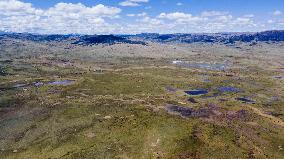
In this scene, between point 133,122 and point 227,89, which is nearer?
point 133,122

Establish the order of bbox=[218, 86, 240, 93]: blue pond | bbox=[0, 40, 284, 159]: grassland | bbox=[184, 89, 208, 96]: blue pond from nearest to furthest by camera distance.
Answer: bbox=[0, 40, 284, 159]: grassland, bbox=[184, 89, 208, 96]: blue pond, bbox=[218, 86, 240, 93]: blue pond

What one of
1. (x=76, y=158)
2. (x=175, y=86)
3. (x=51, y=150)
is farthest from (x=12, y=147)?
(x=175, y=86)

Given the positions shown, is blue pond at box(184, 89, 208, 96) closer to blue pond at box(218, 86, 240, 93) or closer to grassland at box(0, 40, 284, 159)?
grassland at box(0, 40, 284, 159)

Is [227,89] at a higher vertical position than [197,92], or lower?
lower

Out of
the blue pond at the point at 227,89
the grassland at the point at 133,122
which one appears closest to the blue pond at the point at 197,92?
the grassland at the point at 133,122

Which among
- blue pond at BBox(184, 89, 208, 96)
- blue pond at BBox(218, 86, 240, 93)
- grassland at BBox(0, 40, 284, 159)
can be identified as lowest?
blue pond at BBox(218, 86, 240, 93)

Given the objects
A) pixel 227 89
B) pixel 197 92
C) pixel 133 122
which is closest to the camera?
pixel 133 122

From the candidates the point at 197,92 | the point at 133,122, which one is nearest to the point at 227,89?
the point at 197,92

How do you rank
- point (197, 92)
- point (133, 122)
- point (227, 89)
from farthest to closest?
point (227, 89) → point (197, 92) → point (133, 122)

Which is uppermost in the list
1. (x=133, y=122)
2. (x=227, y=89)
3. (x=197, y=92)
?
(x=133, y=122)

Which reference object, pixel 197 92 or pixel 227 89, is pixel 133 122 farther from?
pixel 227 89

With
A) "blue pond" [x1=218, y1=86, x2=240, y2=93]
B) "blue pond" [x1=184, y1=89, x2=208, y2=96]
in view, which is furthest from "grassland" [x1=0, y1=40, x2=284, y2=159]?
"blue pond" [x1=218, y1=86, x2=240, y2=93]
